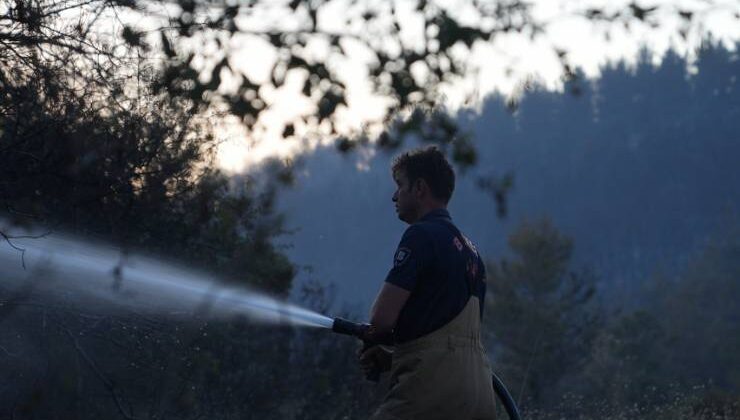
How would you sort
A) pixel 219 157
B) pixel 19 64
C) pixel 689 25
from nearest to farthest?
pixel 689 25, pixel 19 64, pixel 219 157

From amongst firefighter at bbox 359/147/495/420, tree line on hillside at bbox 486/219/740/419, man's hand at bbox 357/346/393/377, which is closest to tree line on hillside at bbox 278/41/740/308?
tree line on hillside at bbox 486/219/740/419

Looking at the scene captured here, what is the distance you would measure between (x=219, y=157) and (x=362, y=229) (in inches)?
3037

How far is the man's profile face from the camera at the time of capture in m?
4.82

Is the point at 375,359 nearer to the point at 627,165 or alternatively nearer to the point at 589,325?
the point at 589,325

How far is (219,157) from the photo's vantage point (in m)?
9.89

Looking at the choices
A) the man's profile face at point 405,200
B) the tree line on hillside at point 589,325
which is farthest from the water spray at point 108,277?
the tree line on hillside at point 589,325

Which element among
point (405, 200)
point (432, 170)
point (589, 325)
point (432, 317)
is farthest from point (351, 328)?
point (589, 325)

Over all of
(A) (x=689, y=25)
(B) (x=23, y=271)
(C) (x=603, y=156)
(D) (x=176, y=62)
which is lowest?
(B) (x=23, y=271)

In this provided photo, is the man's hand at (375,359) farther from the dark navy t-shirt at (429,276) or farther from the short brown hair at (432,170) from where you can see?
the short brown hair at (432,170)

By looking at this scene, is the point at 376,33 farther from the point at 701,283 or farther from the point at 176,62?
the point at 701,283

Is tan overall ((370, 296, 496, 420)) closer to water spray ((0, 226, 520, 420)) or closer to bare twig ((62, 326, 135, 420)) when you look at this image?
water spray ((0, 226, 520, 420))

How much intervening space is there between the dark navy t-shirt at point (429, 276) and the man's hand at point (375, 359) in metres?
0.22

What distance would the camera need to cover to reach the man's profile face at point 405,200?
4.82 meters

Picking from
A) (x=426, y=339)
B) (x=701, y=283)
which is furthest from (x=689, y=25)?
(x=701, y=283)
